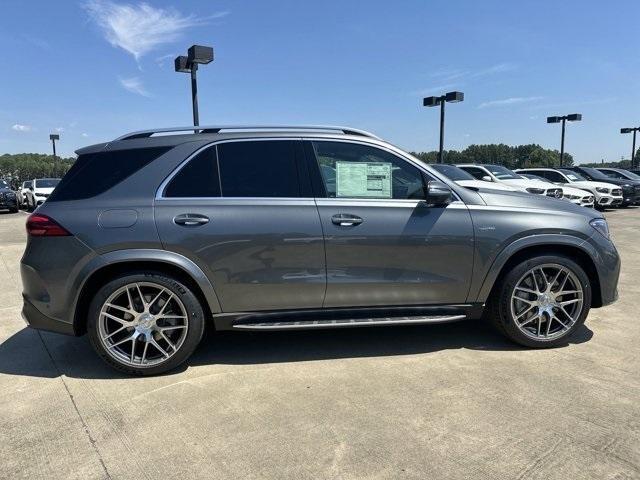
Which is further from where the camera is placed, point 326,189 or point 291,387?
point 326,189

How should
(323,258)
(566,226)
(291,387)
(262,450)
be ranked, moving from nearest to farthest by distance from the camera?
(262,450) < (291,387) < (323,258) < (566,226)

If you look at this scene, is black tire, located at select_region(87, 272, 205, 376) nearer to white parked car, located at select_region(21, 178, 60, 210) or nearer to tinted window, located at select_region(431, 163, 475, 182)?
tinted window, located at select_region(431, 163, 475, 182)

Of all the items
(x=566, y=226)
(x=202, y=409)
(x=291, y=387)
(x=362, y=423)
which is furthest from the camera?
(x=566, y=226)

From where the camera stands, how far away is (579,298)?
4.21 metres

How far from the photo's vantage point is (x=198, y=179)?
381cm

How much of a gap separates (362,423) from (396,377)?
72 centimetres

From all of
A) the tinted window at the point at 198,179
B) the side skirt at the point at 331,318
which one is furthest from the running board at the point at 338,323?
the tinted window at the point at 198,179

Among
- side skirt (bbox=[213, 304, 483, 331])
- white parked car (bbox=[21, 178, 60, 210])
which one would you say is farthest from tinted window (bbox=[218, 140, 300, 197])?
white parked car (bbox=[21, 178, 60, 210])

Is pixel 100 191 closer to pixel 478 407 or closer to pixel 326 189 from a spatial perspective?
pixel 326 189

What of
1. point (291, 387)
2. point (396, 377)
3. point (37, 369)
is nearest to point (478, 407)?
point (396, 377)

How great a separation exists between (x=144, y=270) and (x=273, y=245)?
988mm

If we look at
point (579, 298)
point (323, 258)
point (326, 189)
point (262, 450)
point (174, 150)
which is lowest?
point (262, 450)

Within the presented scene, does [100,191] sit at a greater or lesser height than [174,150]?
lesser

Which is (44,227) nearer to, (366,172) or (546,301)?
(366,172)
